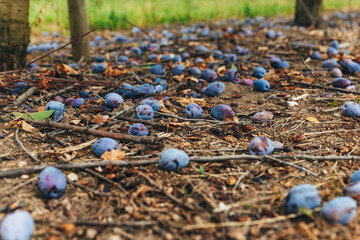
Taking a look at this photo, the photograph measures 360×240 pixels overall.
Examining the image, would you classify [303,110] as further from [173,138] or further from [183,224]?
[183,224]

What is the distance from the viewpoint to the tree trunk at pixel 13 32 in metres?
2.73

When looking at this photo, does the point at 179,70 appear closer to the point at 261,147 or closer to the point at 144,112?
the point at 144,112

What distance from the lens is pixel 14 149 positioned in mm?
1840

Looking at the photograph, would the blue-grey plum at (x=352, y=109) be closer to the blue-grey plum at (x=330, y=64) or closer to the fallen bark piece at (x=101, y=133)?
the blue-grey plum at (x=330, y=64)

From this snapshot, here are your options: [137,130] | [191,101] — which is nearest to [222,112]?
[191,101]

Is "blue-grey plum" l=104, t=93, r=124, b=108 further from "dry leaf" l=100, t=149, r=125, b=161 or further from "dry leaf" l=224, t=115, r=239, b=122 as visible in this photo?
"dry leaf" l=224, t=115, r=239, b=122

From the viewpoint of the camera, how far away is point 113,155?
1.79 meters

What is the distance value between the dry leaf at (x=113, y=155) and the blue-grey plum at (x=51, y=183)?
306 mm

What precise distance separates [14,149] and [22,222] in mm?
737

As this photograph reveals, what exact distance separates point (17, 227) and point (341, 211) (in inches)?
52.9

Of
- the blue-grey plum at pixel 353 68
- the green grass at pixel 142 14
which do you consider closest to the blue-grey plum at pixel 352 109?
the blue-grey plum at pixel 353 68

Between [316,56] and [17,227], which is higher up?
[316,56]

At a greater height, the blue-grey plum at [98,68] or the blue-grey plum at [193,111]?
the blue-grey plum at [98,68]

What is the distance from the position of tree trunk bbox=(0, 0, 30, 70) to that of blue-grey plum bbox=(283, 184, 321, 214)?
2.68 metres
